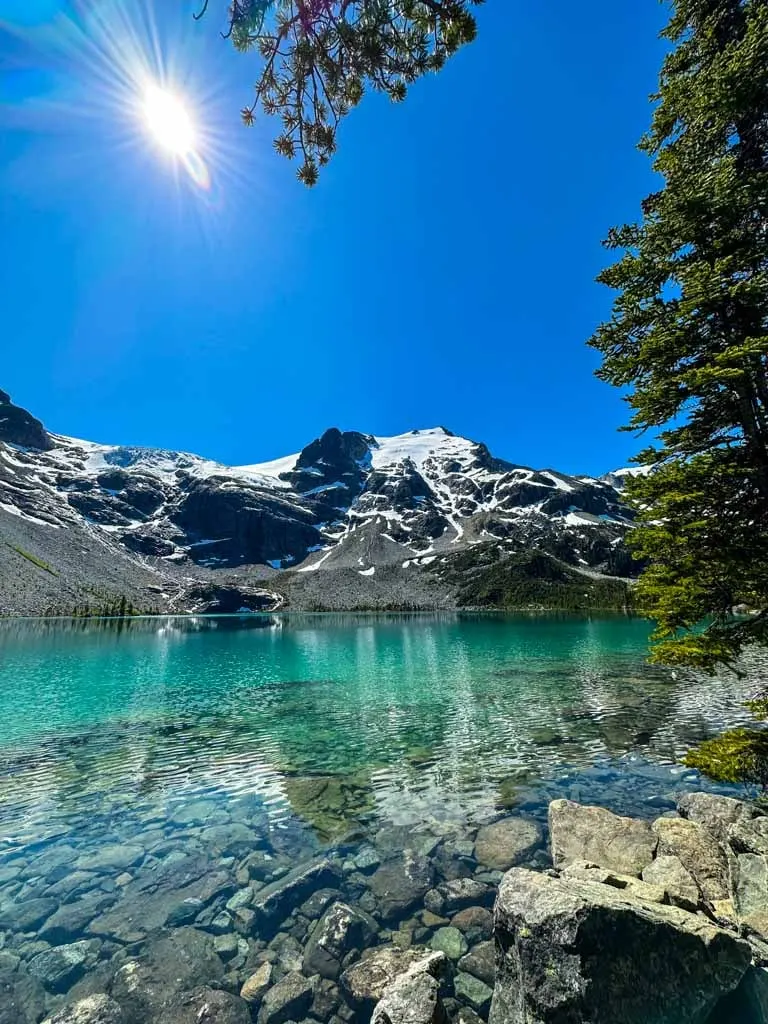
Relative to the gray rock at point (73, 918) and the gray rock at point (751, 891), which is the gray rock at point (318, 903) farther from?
the gray rock at point (751, 891)

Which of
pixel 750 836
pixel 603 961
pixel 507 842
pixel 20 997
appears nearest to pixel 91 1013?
pixel 20 997

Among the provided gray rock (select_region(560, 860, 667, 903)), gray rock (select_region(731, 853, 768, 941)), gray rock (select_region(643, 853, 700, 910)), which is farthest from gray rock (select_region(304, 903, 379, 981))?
gray rock (select_region(731, 853, 768, 941))

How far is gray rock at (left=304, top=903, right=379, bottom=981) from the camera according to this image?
8.92m

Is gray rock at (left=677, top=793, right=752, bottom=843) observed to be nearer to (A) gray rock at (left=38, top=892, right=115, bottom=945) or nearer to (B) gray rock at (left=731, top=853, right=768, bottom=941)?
(B) gray rock at (left=731, top=853, right=768, bottom=941)

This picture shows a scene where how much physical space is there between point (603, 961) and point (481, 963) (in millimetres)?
3530

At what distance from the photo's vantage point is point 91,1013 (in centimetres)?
780

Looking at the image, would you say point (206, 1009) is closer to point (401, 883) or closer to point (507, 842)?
point (401, 883)

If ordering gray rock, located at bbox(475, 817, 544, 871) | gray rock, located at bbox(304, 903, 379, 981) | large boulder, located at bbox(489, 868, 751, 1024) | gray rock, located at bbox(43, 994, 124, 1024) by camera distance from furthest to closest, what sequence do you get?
gray rock, located at bbox(475, 817, 544, 871) → gray rock, located at bbox(304, 903, 379, 981) → gray rock, located at bbox(43, 994, 124, 1024) → large boulder, located at bbox(489, 868, 751, 1024)

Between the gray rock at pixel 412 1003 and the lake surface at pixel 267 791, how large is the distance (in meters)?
1.62

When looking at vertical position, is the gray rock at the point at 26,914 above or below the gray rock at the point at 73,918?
above

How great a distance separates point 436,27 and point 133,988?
18277 millimetres

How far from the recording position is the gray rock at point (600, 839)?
1105cm

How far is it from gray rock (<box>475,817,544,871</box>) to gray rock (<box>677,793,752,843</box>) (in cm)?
420

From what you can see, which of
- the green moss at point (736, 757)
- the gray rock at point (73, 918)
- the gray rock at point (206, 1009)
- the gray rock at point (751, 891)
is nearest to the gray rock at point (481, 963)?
the gray rock at point (206, 1009)
